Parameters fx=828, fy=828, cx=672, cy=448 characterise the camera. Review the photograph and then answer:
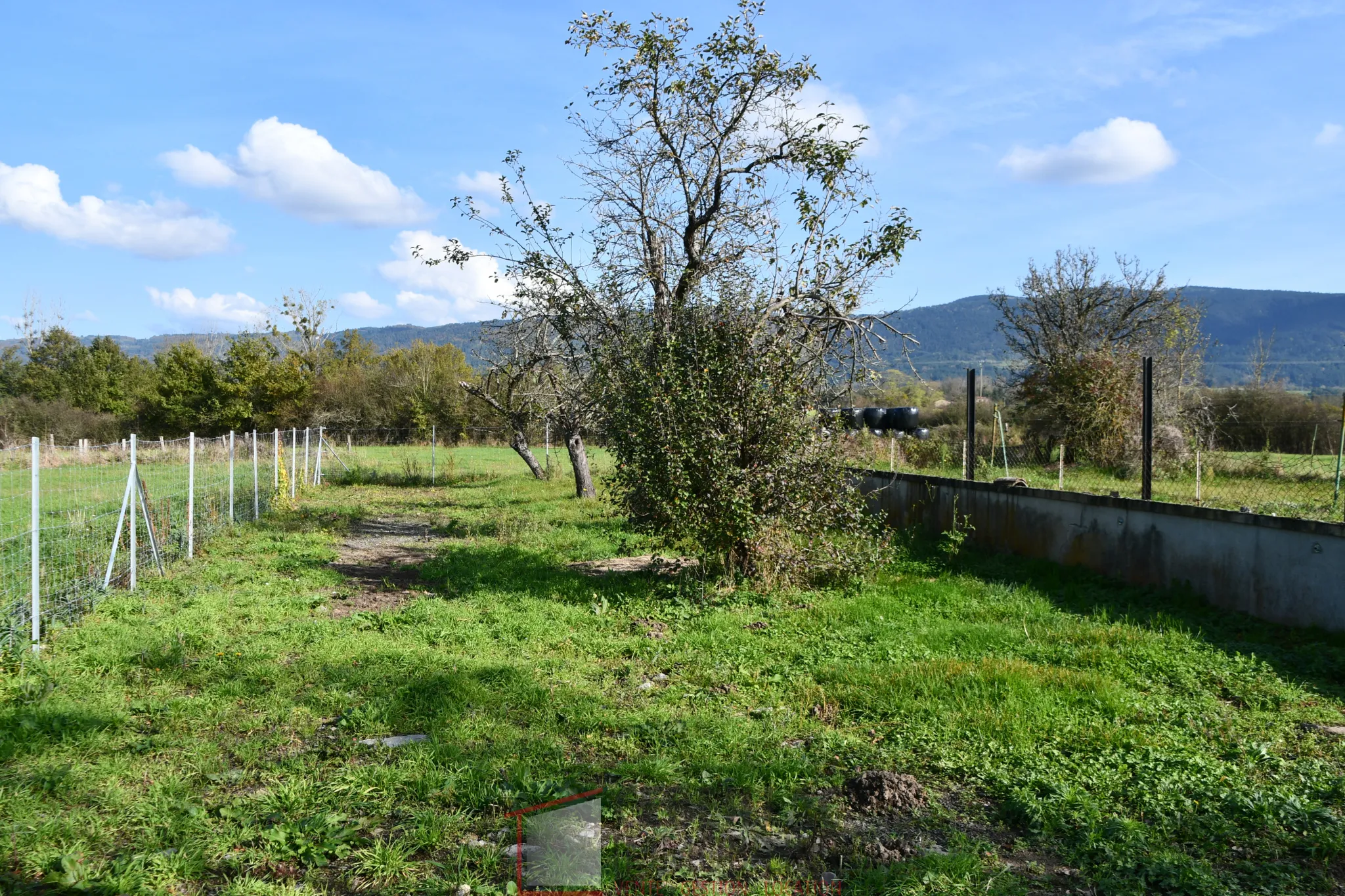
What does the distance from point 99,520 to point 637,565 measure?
18.7 feet

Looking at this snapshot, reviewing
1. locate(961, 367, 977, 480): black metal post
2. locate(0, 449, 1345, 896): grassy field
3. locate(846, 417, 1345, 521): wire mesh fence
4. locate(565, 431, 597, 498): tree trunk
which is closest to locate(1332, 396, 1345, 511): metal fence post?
locate(846, 417, 1345, 521): wire mesh fence

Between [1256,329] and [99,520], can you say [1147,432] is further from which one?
[1256,329]

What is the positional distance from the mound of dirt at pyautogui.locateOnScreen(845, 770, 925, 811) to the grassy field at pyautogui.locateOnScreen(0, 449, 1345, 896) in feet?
0.24

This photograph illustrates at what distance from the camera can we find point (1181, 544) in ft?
25.3

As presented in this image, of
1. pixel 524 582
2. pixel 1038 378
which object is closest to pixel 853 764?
pixel 524 582

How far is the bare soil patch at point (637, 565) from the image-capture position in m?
8.70

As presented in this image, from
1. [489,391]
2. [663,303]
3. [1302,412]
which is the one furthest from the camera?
[489,391]

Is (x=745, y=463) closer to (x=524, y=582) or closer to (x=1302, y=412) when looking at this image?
(x=524, y=582)

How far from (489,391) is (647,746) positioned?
15777 millimetres

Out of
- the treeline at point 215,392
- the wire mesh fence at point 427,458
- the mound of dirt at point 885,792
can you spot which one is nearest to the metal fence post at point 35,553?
the mound of dirt at point 885,792

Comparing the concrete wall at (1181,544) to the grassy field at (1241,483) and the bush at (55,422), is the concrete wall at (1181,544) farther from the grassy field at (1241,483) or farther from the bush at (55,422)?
the bush at (55,422)

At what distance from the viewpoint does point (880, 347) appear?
10969 mm

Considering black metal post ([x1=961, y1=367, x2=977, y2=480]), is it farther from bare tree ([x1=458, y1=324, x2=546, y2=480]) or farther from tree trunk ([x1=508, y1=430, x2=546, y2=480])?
tree trunk ([x1=508, y1=430, x2=546, y2=480])

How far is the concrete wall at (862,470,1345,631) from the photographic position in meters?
6.46
